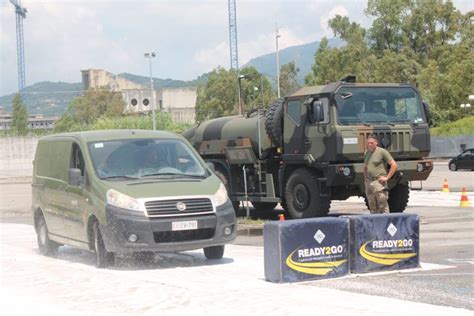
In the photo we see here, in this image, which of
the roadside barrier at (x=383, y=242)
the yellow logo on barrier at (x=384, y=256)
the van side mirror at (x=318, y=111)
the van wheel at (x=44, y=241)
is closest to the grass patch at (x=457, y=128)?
the van side mirror at (x=318, y=111)

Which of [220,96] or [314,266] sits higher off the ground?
[220,96]

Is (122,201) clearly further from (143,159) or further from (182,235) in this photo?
(143,159)

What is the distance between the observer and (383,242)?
10570 millimetres

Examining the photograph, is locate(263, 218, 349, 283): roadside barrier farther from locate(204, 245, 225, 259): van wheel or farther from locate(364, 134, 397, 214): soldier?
locate(364, 134, 397, 214): soldier

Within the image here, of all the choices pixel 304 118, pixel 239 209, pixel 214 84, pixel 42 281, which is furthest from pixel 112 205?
pixel 214 84

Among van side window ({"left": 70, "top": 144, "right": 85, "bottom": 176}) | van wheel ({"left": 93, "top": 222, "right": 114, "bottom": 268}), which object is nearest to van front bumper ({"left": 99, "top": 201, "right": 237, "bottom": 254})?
van wheel ({"left": 93, "top": 222, "right": 114, "bottom": 268})

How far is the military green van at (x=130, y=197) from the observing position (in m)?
11.1

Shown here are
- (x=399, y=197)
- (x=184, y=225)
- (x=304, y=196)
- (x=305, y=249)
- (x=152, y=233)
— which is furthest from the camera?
(x=399, y=197)

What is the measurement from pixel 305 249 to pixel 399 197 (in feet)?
29.8

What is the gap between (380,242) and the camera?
10.6 meters

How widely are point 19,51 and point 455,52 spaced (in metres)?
105

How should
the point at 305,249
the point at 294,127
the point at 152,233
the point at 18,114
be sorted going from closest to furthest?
the point at 305,249 → the point at 152,233 → the point at 294,127 → the point at 18,114

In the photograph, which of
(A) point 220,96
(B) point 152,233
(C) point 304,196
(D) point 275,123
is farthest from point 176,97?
(B) point 152,233

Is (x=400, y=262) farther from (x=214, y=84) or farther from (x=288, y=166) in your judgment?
(x=214, y=84)
